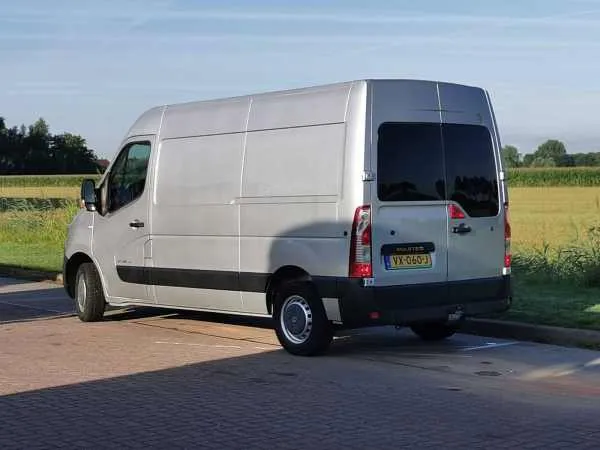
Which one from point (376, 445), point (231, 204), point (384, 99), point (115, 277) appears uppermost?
point (384, 99)

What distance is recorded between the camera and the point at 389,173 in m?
8.76

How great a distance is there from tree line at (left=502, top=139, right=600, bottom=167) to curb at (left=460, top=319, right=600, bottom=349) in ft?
171

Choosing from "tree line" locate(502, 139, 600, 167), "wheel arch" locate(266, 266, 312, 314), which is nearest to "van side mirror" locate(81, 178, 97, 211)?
"wheel arch" locate(266, 266, 312, 314)

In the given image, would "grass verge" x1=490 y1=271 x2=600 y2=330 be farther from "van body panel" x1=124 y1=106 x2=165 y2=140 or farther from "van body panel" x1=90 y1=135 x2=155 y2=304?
"van body panel" x1=124 y1=106 x2=165 y2=140

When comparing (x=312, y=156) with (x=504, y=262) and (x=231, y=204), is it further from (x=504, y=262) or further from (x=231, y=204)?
(x=504, y=262)

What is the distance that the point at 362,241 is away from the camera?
8578 millimetres

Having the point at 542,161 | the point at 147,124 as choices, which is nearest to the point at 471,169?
the point at 147,124

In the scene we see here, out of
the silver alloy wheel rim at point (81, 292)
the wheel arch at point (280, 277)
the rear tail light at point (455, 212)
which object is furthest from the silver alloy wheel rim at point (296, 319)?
the silver alloy wheel rim at point (81, 292)

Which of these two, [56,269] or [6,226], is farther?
[6,226]

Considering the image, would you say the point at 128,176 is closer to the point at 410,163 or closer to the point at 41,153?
the point at 410,163

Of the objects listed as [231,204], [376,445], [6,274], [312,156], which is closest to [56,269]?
[6,274]

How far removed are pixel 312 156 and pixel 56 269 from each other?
1068 cm

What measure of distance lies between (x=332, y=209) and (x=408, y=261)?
878 mm

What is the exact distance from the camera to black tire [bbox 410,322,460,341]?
1016 cm
